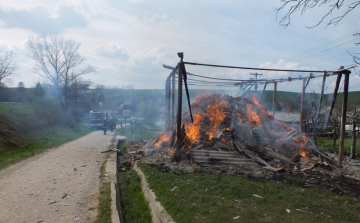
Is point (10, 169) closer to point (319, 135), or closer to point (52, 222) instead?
point (52, 222)

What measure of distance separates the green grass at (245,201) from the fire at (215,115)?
498 centimetres

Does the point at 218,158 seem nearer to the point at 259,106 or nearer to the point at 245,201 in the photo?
the point at 245,201

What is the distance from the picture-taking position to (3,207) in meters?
5.86

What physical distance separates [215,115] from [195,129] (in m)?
1.69

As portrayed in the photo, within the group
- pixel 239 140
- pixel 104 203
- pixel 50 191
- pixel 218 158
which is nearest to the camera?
pixel 104 203

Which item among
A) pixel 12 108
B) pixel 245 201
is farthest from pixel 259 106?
pixel 12 108

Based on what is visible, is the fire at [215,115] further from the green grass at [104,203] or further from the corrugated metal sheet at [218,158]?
the green grass at [104,203]

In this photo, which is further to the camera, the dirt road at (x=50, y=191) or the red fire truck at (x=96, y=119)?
the red fire truck at (x=96, y=119)

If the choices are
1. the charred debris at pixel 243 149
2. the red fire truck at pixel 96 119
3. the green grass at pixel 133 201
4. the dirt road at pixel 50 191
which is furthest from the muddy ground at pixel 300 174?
A: the red fire truck at pixel 96 119

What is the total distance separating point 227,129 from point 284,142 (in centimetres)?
264

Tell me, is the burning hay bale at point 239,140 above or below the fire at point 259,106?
below

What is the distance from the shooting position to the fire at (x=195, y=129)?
40.0ft

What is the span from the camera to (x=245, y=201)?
6047 millimetres

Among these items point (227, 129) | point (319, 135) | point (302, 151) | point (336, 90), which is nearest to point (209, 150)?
point (227, 129)
